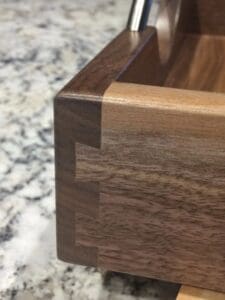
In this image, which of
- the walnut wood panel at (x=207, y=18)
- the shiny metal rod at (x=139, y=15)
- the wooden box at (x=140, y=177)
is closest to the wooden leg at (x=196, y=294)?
the wooden box at (x=140, y=177)

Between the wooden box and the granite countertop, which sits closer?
the wooden box

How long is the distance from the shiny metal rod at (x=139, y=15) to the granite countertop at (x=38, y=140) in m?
0.19

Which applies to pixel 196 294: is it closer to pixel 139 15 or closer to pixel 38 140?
pixel 139 15

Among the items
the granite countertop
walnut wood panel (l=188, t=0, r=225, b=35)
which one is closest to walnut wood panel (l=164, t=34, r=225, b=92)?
walnut wood panel (l=188, t=0, r=225, b=35)

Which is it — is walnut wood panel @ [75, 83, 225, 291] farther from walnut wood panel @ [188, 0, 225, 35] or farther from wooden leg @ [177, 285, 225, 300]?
walnut wood panel @ [188, 0, 225, 35]

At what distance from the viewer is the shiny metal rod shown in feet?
1.79

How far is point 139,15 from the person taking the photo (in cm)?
55

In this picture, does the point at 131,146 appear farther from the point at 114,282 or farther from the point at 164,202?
the point at 114,282

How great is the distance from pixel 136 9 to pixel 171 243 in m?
0.22

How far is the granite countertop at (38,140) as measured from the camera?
517 millimetres

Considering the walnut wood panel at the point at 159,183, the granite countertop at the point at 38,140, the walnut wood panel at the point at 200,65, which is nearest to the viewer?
the walnut wood panel at the point at 159,183

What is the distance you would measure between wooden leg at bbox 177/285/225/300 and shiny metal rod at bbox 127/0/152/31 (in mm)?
232

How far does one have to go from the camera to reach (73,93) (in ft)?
1.31

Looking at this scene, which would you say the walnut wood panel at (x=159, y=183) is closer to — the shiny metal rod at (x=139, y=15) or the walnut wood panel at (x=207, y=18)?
the shiny metal rod at (x=139, y=15)
